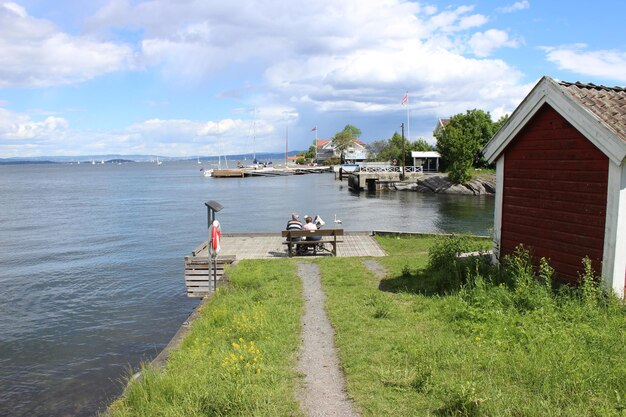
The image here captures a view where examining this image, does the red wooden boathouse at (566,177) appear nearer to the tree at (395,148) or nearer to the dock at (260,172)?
the tree at (395,148)

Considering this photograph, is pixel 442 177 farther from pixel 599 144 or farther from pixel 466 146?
pixel 599 144

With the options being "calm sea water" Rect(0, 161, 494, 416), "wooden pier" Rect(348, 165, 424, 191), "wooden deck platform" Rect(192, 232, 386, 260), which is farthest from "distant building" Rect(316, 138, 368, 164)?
"wooden deck platform" Rect(192, 232, 386, 260)

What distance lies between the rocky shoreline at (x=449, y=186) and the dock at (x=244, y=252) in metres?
43.4

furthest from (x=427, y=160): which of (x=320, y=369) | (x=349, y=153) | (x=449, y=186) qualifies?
(x=320, y=369)

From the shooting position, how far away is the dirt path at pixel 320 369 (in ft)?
18.9

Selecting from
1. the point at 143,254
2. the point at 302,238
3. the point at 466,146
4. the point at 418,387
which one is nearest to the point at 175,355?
the point at 418,387

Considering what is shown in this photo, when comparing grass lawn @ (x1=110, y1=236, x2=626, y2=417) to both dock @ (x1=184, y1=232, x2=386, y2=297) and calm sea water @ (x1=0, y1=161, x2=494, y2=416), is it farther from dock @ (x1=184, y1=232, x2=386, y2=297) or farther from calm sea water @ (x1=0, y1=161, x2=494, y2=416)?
dock @ (x1=184, y1=232, x2=386, y2=297)

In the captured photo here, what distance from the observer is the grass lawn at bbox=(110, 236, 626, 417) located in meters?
5.62

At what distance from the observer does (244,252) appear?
17.5m

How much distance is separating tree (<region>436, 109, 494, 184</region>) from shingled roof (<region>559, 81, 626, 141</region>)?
5184cm

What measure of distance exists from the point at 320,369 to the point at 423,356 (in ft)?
4.83

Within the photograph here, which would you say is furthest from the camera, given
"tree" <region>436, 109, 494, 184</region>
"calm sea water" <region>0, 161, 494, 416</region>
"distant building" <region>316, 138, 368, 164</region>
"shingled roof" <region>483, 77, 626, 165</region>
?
"distant building" <region>316, 138, 368, 164</region>

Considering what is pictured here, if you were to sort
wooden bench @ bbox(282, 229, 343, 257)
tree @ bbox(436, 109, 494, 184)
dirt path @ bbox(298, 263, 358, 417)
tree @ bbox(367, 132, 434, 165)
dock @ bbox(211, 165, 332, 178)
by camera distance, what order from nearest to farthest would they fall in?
dirt path @ bbox(298, 263, 358, 417) < wooden bench @ bbox(282, 229, 343, 257) < tree @ bbox(436, 109, 494, 184) < tree @ bbox(367, 132, 434, 165) < dock @ bbox(211, 165, 332, 178)

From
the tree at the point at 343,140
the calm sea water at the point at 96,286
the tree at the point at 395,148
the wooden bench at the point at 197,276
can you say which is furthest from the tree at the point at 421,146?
the wooden bench at the point at 197,276
